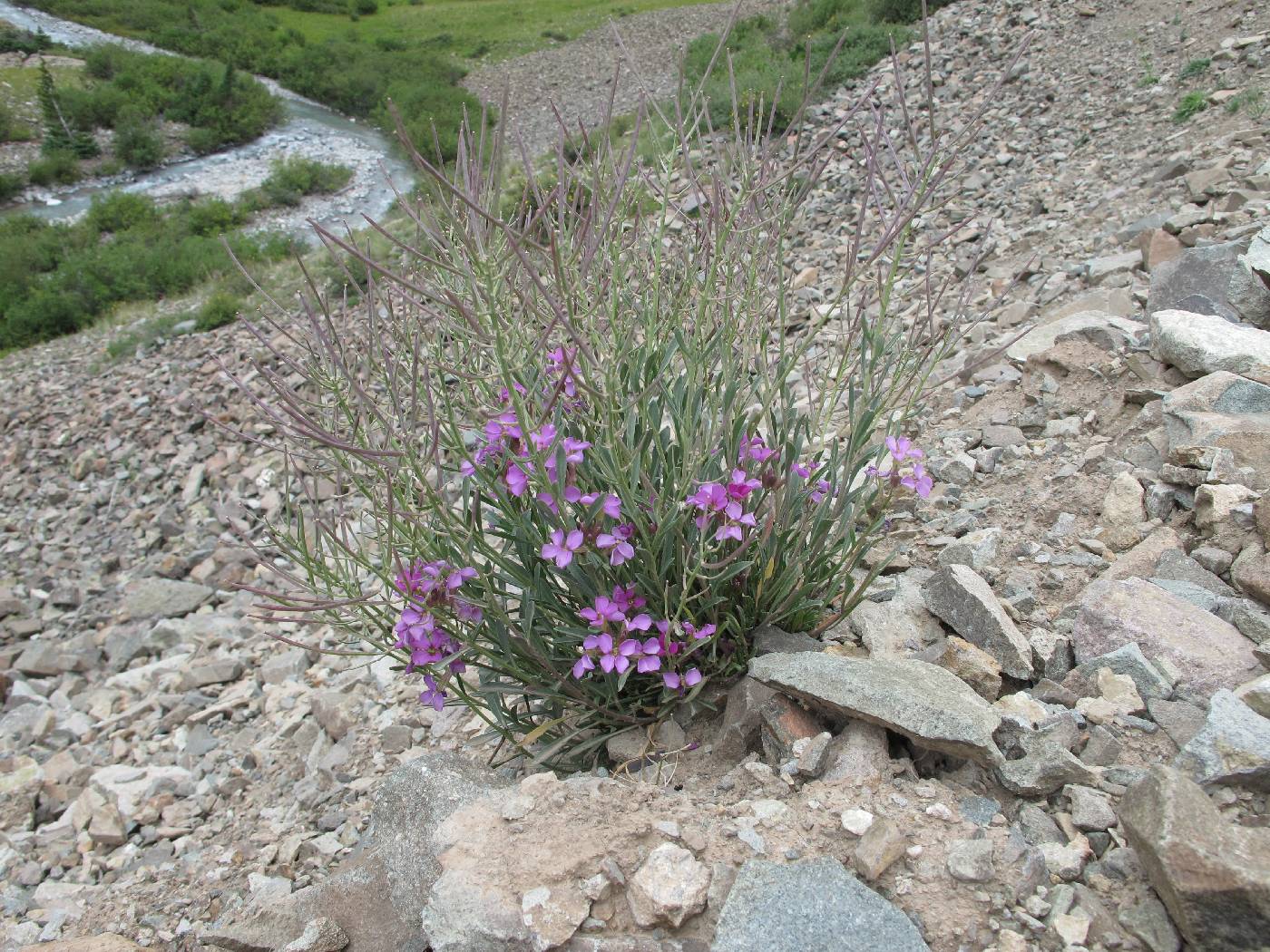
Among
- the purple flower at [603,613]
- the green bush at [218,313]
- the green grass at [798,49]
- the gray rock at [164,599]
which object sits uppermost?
the green grass at [798,49]

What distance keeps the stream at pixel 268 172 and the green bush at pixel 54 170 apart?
0.87 ft

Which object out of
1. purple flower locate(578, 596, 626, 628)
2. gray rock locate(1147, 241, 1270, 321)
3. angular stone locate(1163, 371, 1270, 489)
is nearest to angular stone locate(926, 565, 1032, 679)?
angular stone locate(1163, 371, 1270, 489)

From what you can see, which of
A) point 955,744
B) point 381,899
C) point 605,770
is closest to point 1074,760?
point 955,744

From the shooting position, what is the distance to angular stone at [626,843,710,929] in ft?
5.13

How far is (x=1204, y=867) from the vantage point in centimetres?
130

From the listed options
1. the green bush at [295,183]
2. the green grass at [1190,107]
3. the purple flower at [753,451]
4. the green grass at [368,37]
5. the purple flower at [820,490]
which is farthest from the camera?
the green grass at [368,37]

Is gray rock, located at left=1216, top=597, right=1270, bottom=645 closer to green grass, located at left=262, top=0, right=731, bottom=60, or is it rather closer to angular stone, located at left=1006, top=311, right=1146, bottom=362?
angular stone, located at left=1006, top=311, right=1146, bottom=362

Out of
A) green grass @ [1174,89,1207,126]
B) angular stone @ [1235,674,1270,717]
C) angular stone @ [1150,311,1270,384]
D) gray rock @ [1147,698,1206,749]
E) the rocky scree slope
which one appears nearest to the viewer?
the rocky scree slope

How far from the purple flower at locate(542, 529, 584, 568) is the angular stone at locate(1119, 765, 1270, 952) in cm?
113

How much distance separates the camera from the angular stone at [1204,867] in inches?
49.8

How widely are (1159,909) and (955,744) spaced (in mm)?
451

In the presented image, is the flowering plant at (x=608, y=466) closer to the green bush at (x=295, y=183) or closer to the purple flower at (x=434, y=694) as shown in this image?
the purple flower at (x=434, y=694)

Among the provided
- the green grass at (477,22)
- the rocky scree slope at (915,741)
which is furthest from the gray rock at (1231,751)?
the green grass at (477,22)

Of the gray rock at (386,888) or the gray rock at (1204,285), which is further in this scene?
the gray rock at (1204,285)
